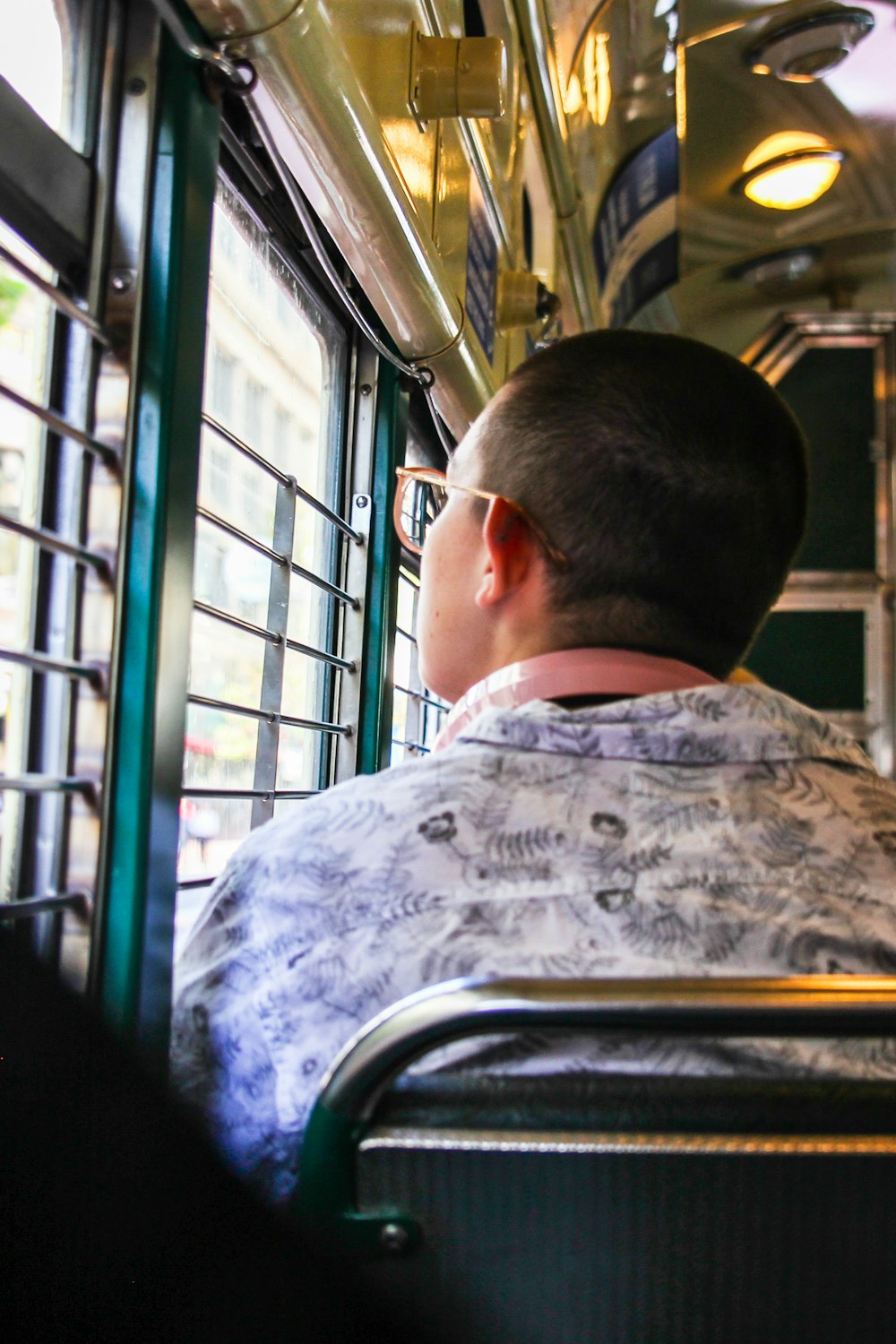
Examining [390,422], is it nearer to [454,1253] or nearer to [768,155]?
[454,1253]

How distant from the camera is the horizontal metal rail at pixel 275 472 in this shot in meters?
1.54

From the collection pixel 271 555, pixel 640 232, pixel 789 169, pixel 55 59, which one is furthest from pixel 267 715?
pixel 640 232

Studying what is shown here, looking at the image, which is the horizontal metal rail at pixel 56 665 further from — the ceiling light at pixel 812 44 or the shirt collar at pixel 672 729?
the ceiling light at pixel 812 44

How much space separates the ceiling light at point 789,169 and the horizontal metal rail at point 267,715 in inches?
124

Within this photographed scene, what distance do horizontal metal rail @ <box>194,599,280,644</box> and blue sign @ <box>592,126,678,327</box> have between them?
10.9 feet

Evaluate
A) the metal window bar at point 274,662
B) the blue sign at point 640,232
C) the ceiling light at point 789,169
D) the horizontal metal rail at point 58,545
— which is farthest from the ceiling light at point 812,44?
the horizontal metal rail at point 58,545

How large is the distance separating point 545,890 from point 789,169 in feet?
13.9

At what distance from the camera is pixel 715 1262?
30.0 inches

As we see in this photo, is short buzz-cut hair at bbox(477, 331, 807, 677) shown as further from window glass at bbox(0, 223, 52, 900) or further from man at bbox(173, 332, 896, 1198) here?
window glass at bbox(0, 223, 52, 900)

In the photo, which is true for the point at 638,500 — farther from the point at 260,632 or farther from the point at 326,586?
the point at 326,586

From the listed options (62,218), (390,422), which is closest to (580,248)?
(390,422)

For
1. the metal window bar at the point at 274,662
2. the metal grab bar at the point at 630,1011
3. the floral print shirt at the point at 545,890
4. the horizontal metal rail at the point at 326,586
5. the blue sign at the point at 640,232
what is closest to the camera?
the metal grab bar at the point at 630,1011

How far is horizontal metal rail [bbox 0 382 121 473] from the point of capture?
1.08 metres

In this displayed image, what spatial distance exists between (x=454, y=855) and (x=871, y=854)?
0.35m
